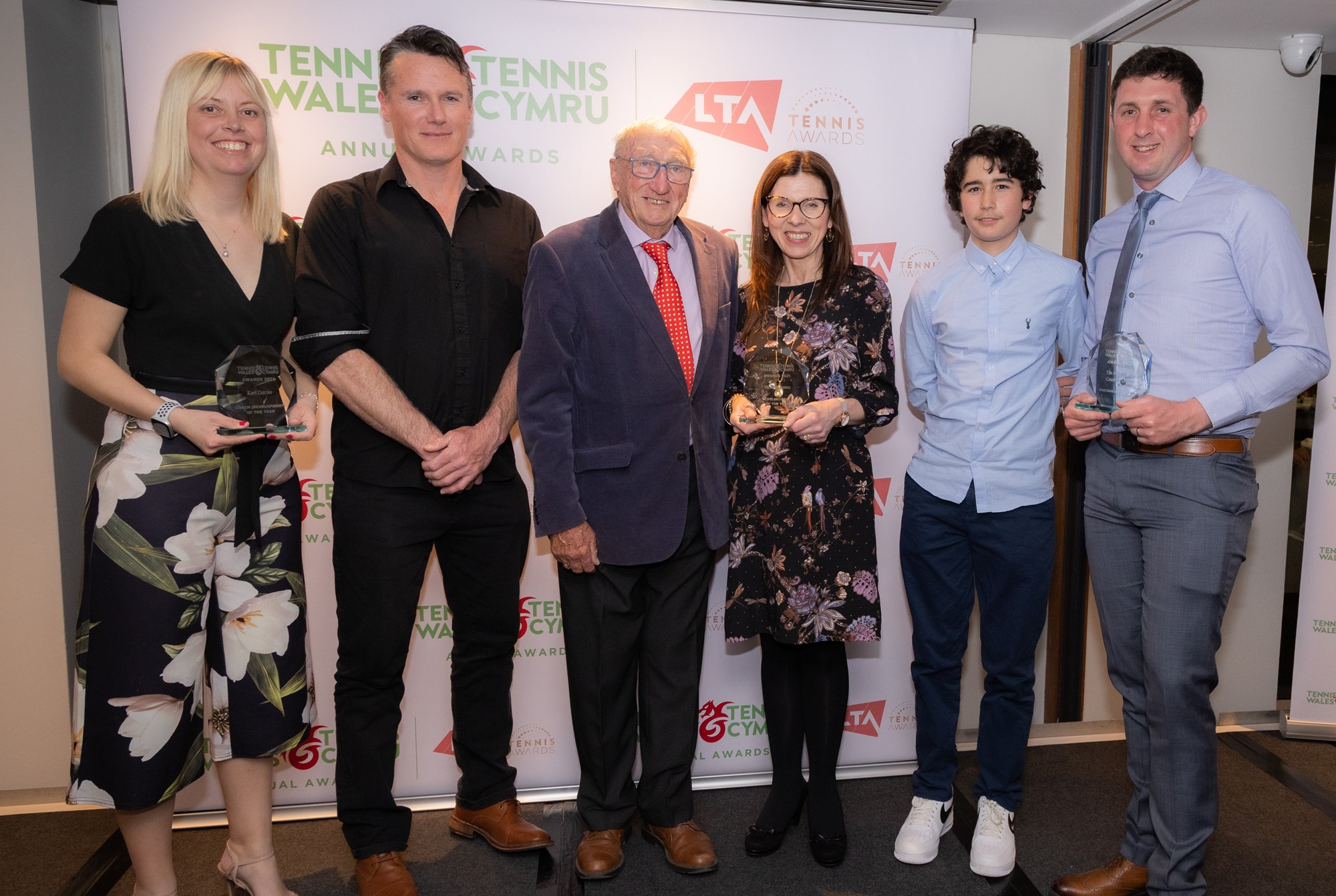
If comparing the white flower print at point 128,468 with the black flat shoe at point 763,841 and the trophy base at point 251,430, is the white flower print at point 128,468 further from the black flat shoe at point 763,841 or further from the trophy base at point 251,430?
the black flat shoe at point 763,841

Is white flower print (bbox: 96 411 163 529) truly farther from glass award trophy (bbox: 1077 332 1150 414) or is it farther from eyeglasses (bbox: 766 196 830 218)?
glass award trophy (bbox: 1077 332 1150 414)

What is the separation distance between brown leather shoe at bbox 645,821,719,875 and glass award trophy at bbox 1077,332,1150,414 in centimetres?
160

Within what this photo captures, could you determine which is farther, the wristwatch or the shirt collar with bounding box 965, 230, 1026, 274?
the shirt collar with bounding box 965, 230, 1026, 274

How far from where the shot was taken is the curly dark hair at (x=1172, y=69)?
2107 mm

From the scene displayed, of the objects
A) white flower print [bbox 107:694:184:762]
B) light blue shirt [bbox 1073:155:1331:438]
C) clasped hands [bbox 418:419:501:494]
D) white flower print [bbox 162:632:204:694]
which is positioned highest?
light blue shirt [bbox 1073:155:1331:438]

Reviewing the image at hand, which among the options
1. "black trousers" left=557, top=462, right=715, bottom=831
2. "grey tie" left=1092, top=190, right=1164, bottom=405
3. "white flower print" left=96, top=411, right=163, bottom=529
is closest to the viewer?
"white flower print" left=96, top=411, right=163, bottom=529

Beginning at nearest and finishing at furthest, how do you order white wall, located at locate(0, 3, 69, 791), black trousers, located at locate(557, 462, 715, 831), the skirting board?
black trousers, located at locate(557, 462, 715, 831) < white wall, located at locate(0, 3, 69, 791) < the skirting board

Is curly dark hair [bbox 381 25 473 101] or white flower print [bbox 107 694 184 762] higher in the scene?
curly dark hair [bbox 381 25 473 101]

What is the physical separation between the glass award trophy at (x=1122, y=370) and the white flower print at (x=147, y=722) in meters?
2.35

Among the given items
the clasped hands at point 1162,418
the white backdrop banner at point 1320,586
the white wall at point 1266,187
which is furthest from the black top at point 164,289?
the white backdrop banner at point 1320,586

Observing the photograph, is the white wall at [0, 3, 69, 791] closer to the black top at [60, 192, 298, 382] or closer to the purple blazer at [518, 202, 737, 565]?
the black top at [60, 192, 298, 382]

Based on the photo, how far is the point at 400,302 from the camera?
7.22 ft

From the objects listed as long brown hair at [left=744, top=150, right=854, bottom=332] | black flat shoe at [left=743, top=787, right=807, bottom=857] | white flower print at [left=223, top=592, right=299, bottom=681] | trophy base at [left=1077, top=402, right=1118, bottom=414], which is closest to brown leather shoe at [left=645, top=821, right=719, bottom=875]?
black flat shoe at [left=743, top=787, right=807, bottom=857]

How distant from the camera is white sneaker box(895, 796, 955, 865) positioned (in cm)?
244
